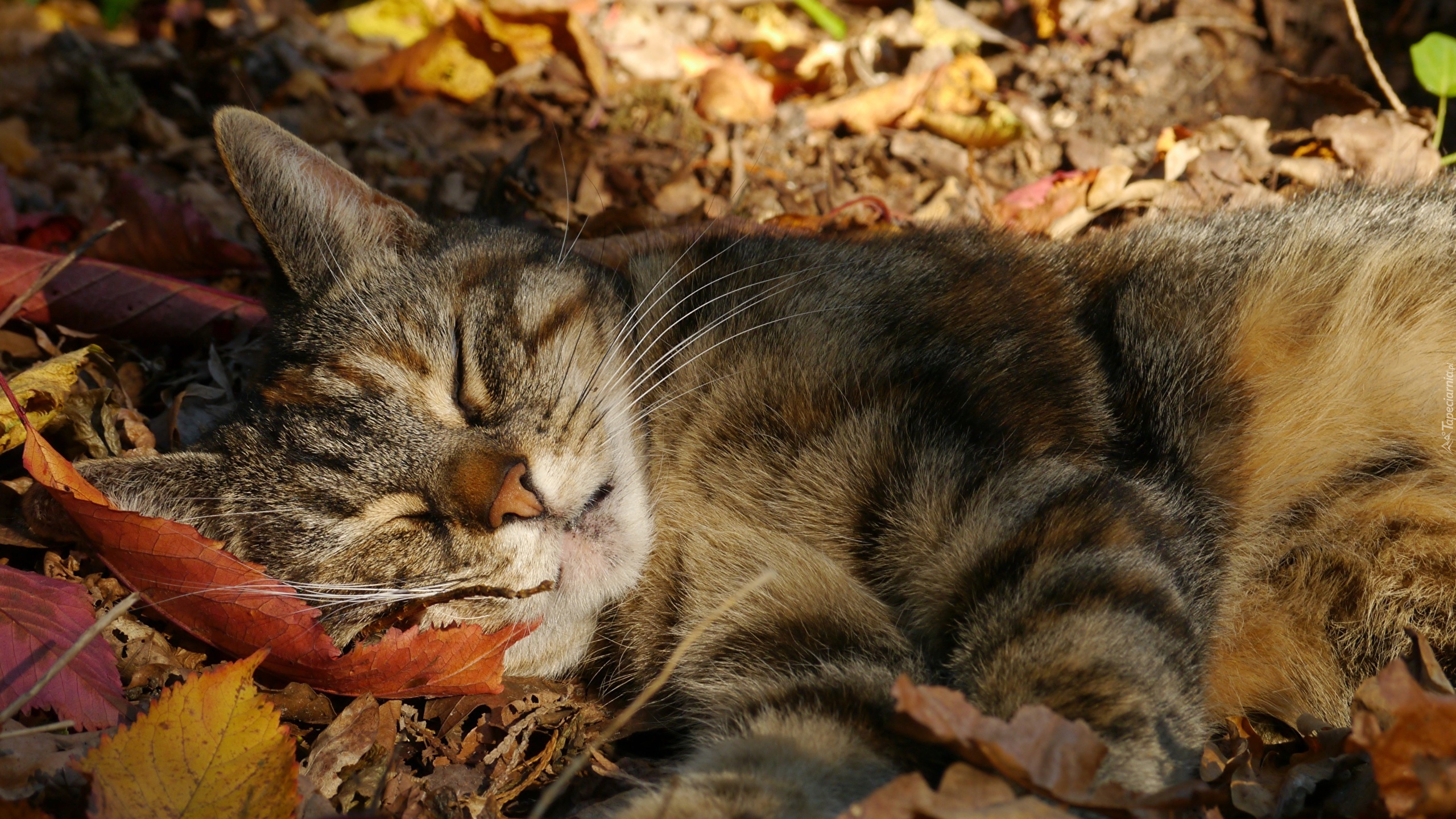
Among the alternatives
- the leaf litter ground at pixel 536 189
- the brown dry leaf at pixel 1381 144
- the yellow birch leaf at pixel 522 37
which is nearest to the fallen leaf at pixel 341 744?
the leaf litter ground at pixel 536 189

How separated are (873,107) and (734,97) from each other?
0.65 m

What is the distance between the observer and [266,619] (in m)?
2.16

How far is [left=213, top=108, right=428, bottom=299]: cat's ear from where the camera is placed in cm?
243

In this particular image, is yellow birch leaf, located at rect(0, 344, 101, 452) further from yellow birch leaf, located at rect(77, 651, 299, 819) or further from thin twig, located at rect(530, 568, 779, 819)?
thin twig, located at rect(530, 568, 779, 819)

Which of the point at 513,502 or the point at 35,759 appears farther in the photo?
the point at 513,502

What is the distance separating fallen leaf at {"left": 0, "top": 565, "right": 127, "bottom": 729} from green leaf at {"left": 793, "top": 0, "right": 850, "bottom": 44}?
4217 millimetres

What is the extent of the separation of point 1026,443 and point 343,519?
1550 millimetres

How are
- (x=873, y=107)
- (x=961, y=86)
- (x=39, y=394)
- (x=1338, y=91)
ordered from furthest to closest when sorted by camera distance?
(x=961, y=86)
(x=873, y=107)
(x=1338, y=91)
(x=39, y=394)

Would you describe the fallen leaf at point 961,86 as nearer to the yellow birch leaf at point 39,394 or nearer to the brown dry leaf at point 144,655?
the yellow birch leaf at point 39,394

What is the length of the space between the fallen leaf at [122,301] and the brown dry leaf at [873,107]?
240 cm

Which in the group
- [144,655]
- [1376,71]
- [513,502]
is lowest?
[144,655]

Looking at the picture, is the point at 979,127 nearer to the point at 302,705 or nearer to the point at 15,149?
the point at 302,705

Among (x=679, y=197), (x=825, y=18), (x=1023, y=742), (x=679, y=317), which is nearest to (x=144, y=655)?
(x=679, y=317)

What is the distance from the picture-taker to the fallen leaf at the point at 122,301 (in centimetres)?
296
